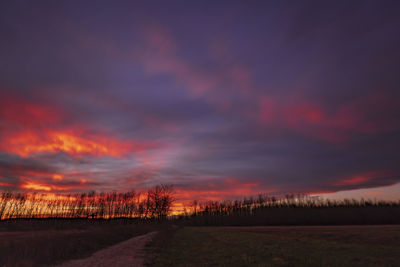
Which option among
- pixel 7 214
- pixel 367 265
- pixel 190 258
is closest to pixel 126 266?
pixel 190 258

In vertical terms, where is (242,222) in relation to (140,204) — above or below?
below

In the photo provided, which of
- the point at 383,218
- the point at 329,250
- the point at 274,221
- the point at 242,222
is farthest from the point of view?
the point at 242,222

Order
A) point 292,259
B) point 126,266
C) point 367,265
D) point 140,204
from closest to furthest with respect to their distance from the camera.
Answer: point 367,265, point 126,266, point 292,259, point 140,204

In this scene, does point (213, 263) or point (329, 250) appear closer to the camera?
A: point (213, 263)

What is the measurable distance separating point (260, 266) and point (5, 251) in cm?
2145

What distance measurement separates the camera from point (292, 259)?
19.3 m

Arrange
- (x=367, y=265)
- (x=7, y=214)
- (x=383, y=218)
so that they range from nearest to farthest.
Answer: (x=367, y=265) → (x=383, y=218) → (x=7, y=214)

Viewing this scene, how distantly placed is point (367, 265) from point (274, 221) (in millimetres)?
103878

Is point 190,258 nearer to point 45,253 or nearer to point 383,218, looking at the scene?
point 45,253

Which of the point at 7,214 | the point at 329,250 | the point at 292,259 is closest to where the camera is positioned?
the point at 292,259

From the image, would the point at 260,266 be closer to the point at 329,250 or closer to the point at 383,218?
the point at 329,250

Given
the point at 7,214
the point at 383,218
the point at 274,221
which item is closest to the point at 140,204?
the point at 7,214

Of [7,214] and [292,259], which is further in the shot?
[7,214]

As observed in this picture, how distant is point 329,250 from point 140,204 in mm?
177191
